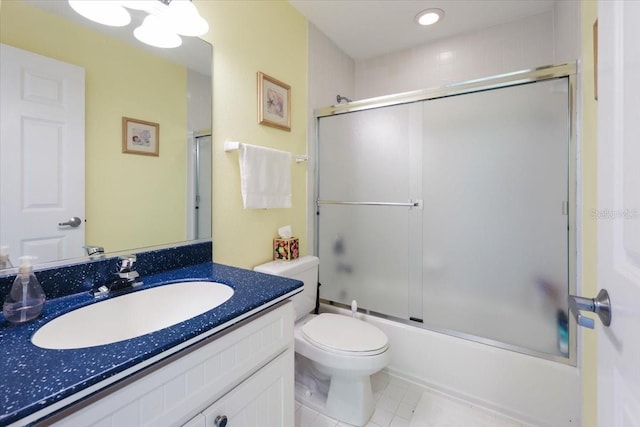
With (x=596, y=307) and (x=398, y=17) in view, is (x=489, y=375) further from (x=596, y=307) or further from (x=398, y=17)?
(x=398, y=17)

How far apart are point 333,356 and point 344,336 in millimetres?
146

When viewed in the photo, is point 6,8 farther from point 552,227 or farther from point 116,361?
point 552,227

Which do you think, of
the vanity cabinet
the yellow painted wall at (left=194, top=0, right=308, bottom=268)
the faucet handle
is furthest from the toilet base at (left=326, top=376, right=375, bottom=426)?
the faucet handle

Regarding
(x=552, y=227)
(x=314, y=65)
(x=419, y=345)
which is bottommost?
(x=419, y=345)

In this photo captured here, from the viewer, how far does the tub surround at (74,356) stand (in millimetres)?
449

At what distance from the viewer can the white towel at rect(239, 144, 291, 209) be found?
1439 mm

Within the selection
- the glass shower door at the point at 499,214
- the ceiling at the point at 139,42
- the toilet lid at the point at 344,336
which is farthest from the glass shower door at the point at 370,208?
the ceiling at the point at 139,42

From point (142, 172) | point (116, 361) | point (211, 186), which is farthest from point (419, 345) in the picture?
point (142, 172)

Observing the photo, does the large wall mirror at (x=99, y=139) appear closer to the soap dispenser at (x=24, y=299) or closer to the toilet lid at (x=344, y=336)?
the soap dispenser at (x=24, y=299)

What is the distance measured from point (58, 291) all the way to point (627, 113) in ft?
4.69

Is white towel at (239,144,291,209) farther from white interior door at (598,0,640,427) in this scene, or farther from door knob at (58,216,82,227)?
white interior door at (598,0,640,427)

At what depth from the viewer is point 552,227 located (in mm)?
1375

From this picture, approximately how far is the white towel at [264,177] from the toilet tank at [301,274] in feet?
1.11

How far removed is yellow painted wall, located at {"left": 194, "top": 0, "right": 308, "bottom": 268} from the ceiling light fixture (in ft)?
0.66
